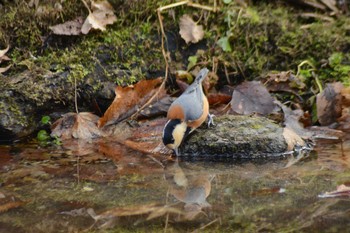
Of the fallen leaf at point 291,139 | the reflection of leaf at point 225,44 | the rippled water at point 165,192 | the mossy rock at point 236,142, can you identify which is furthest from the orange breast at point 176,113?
the reflection of leaf at point 225,44

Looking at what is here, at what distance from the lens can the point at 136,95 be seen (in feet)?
16.3

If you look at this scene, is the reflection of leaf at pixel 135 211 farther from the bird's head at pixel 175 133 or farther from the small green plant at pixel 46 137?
the small green plant at pixel 46 137

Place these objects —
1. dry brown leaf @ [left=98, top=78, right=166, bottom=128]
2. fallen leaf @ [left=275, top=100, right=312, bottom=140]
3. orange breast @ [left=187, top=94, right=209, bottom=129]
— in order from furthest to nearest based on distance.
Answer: dry brown leaf @ [left=98, top=78, right=166, bottom=128], fallen leaf @ [left=275, top=100, right=312, bottom=140], orange breast @ [left=187, top=94, right=209, bottom=129]

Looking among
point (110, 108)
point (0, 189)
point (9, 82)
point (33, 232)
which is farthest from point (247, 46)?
point (33, 232)

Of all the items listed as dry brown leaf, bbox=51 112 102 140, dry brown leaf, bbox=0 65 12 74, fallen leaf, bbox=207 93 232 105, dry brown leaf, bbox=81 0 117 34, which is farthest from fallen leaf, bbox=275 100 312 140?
dry brown leaf, bbox=0 65 12 74

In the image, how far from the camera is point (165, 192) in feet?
10.2

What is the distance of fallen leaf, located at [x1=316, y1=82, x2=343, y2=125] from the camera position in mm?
4793

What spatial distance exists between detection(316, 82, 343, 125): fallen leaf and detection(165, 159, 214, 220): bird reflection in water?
1624mm

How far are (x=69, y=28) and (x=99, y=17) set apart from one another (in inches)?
12.8

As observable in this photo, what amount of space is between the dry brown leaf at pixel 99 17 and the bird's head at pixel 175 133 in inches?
65.2

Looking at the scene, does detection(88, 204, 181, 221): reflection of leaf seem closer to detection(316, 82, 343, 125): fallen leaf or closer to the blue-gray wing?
the blue-gray wing

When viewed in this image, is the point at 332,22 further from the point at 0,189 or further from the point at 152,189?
the point at 0,189

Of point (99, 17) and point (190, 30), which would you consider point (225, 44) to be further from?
point (99, 17)

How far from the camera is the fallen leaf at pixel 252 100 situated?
486 centimetres
